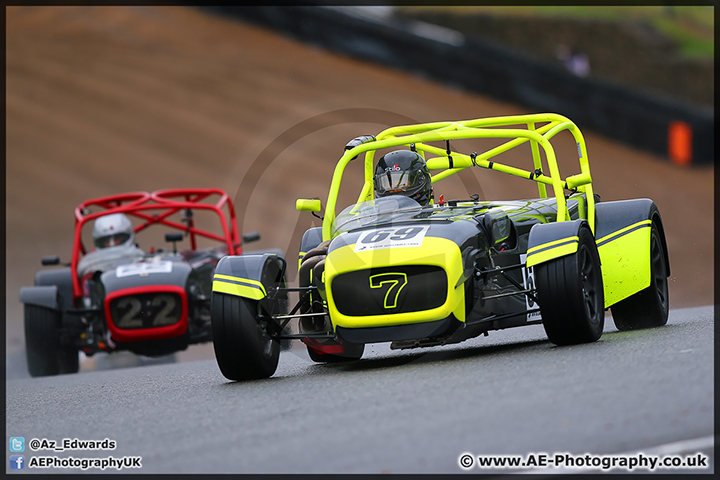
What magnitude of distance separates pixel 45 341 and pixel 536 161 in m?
5.64

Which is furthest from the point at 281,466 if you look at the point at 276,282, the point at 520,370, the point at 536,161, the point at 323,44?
the point at 323,44

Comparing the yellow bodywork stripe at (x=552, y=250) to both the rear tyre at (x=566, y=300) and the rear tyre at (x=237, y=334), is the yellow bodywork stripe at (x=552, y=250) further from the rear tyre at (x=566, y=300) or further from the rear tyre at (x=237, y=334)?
the rear tyre at (x=237, y=334)

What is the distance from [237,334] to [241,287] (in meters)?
0.30

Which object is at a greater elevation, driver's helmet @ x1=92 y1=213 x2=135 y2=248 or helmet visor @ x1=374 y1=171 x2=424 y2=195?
helmet visor @ x1=374 y1=171 x2=424 y2=195

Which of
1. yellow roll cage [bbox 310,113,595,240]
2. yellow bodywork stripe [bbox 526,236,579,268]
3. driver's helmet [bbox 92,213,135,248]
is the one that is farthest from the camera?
driver's helmet [bbox 92,213,135,248]

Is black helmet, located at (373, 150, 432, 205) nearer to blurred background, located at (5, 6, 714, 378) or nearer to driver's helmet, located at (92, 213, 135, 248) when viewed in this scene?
driver's helmet, located at (92, 213, 135, 248)

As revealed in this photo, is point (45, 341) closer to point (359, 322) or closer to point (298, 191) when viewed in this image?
point (359, 322)

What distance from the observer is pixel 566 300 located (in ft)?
20.4

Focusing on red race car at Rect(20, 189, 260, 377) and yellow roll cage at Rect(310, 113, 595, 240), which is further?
red race car at Rect(20, 189, 260, 377)

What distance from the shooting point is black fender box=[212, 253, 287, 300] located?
6.64m

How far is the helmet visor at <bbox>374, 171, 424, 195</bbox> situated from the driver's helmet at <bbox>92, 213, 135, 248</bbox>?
6.08 m

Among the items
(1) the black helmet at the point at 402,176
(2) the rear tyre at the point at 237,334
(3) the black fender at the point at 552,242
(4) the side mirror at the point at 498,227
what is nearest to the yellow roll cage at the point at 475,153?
(1) the black helmet at the point at 402,176

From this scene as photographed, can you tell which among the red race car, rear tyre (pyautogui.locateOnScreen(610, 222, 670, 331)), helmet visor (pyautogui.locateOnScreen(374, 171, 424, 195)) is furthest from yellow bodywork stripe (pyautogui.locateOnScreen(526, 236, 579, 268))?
the red race car

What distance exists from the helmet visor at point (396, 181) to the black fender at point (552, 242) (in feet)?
4.49
